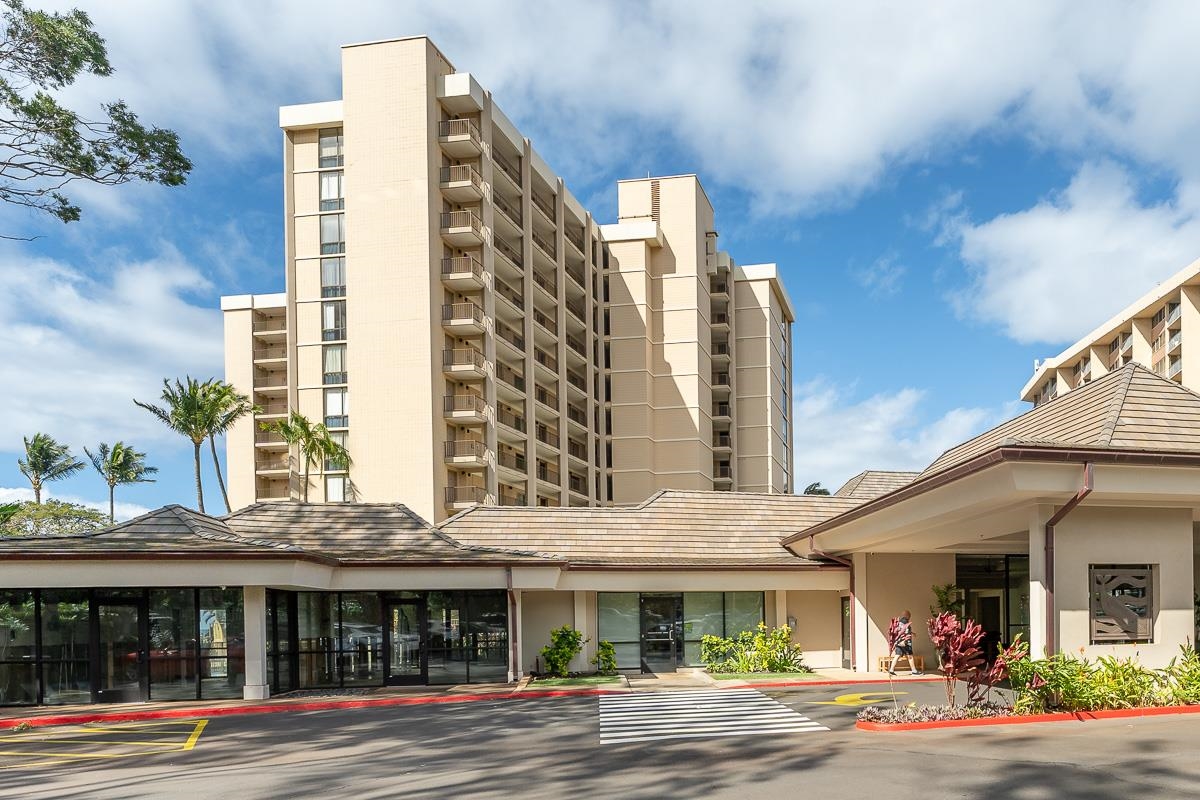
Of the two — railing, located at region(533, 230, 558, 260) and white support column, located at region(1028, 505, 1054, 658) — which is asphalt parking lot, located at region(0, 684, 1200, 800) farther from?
railing, located at region(533, 230, 558, 260)

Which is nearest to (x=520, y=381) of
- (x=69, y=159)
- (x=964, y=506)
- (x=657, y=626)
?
(x=657, y=626)

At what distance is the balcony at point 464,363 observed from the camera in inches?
1964

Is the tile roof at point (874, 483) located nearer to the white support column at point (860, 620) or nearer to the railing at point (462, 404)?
the white support column at point (860, 620)

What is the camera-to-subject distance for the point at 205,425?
2287 inches

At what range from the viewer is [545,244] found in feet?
200

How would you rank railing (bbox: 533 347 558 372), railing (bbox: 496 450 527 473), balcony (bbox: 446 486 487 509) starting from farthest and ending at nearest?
railing (bbox: 533 347 558 372) → railing (bbox: 496 450 527 473) → balcony (bbox: 446 486 487 509)

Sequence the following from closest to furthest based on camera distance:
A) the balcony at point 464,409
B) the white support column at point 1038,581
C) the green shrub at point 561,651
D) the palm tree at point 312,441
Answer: the white support column at point 1038,581, the green shrub at point 561,651, the balcony at point 464,409, the palm tree at point 312,441

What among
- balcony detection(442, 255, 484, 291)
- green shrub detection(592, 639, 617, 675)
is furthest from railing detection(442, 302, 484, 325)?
green shrub detection(592, 639, 617, 675)

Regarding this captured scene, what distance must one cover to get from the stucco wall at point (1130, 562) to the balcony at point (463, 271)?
37.7 metres

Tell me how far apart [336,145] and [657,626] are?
38.0 m

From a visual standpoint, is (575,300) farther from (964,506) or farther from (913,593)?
(964,506)

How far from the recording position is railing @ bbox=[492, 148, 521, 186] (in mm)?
54594

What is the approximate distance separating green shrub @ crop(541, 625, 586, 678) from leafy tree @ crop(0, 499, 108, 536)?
39.5 m

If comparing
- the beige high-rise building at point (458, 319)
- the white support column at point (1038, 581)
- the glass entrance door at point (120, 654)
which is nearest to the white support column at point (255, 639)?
the glass entrance door at point (120, 654)
